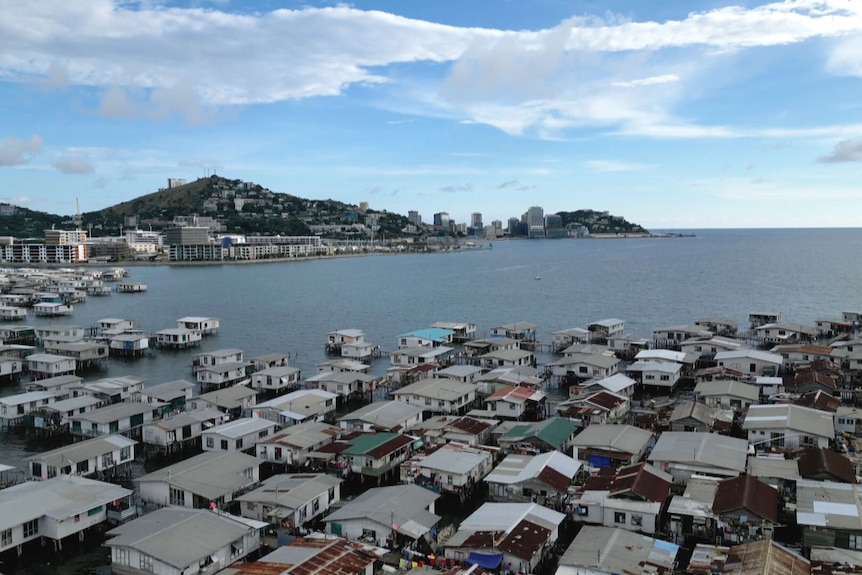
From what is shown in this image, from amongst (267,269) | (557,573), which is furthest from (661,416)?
(267,269)

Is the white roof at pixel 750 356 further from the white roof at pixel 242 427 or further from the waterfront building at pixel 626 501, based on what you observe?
the white roof at pixel 242 427

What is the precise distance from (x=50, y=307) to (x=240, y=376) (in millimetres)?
33751

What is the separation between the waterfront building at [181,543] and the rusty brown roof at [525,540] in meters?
5.34

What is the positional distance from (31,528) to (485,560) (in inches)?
393

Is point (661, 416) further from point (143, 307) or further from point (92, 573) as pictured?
point (143, 307)

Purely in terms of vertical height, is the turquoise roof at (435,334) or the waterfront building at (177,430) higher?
the turquoise roof at (435,334)

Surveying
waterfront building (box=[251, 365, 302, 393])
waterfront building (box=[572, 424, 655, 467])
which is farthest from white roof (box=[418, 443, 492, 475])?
waterfront building (box=[251, 365, 302, 393])

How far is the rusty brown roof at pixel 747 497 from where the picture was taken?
13745 mm

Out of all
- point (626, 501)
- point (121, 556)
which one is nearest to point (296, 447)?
point (121, 556)

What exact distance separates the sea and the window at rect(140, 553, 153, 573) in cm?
1050

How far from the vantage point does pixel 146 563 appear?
1249 centimetres

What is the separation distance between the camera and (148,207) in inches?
7820

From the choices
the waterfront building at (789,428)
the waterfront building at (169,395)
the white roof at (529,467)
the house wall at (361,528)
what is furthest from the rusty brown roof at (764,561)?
the waterfront building at (169,395)

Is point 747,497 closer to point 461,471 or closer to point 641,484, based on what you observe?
point 641,484
